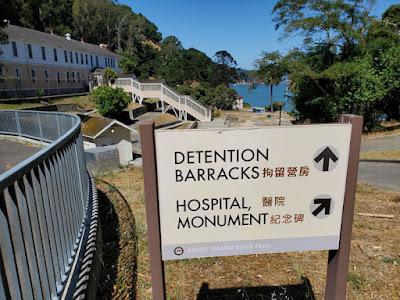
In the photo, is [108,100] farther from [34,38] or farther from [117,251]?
[117,251]

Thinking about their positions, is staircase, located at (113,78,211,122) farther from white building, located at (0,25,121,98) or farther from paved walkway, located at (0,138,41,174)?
paved walkway, located at (0,138,41,174)

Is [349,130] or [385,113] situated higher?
[349,130]

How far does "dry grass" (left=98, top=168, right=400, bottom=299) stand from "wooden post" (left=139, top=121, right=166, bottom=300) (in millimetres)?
1086

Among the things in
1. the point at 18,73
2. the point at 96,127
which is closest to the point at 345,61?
the point at 96,127

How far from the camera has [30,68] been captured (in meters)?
34.2

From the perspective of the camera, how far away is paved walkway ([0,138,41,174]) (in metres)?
9.31

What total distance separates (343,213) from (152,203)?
53.8 inches

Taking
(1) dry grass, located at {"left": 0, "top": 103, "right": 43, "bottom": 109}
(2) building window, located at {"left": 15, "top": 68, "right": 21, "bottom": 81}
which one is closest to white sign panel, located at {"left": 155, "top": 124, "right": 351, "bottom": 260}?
(1) dry grass, located at {"left": 0, "top": 103, "right": 43, "bottom": 109}

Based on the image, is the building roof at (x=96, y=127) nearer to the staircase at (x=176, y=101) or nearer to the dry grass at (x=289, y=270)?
the dry grass at (x=289, y=270)

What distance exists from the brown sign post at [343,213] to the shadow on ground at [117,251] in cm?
112

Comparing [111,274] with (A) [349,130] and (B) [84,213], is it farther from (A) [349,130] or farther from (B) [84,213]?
(A) [349,130]

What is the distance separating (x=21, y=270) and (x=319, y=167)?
2054 mm

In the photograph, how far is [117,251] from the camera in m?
3.97

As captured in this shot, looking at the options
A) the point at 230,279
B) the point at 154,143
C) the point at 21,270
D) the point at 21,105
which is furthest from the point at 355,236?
the point at 21,105
